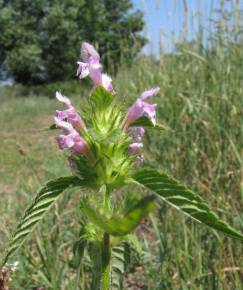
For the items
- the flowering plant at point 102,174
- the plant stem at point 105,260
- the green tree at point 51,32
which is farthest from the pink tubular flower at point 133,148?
the green tree at point 51,32

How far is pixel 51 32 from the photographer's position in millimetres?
26906

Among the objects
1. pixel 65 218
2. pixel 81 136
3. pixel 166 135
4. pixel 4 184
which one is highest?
pixel 81 136

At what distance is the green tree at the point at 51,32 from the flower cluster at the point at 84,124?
23.4m

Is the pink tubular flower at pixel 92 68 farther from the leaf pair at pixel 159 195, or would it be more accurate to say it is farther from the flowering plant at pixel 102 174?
the leaf pair at pixel 159 195

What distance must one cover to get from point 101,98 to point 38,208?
0.17 metres

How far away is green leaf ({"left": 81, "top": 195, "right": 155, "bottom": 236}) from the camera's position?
43 centimetres

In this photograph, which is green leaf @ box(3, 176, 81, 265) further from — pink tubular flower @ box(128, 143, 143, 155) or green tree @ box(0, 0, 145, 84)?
green tree @ box(0, 0, 145, 84)

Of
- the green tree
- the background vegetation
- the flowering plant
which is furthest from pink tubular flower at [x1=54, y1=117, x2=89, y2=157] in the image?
the green tree

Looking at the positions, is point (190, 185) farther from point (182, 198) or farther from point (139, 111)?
point (182, 198)

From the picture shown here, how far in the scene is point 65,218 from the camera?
2.26m

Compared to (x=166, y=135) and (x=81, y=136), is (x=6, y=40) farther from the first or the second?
(x=81, y=136)

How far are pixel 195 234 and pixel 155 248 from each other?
0.44 metres

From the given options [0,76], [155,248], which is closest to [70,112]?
[155,248]

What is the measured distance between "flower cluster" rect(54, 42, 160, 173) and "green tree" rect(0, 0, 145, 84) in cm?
2337
